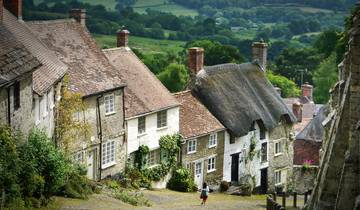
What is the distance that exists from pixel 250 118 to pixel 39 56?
20.7 m

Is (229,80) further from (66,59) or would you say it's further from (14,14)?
(14,14)

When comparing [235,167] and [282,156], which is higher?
[282,156]

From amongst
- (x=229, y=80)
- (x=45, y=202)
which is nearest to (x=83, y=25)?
(x=229, y=80)

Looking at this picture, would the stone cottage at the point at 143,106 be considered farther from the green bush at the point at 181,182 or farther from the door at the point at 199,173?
the door at the point at 199,173

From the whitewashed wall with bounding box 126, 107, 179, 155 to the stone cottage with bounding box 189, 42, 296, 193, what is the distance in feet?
14.4

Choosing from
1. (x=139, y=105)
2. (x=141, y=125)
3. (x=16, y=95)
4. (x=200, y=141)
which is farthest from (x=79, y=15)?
(x=16, y=95)

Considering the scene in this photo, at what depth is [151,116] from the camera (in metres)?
49.2

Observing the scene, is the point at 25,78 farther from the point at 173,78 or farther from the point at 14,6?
the point at 173,78

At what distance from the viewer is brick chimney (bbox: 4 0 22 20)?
41.0m

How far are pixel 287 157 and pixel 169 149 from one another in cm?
1490

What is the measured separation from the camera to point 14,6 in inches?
1623

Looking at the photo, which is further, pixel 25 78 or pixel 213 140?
pixel 213 140

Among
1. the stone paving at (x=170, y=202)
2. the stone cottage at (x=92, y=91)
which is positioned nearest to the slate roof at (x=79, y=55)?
the stone cottage at (x=92, y=91)

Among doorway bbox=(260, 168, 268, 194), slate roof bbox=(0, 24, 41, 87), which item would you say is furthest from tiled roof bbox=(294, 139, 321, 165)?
slate roof bbox=(0, 24, 41, 87)
